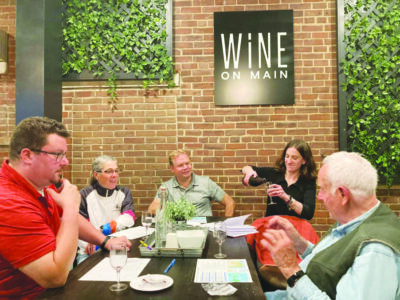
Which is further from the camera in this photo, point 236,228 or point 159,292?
point 236,228

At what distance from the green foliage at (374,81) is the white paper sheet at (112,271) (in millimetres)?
2789

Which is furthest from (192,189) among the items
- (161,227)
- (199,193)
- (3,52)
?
(3,52)

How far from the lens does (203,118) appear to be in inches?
147

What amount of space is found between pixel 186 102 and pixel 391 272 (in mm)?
2950

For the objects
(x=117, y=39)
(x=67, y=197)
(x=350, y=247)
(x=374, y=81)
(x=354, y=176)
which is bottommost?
(x=350, y=247)

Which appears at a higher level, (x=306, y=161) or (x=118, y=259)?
(x=306, y=161)

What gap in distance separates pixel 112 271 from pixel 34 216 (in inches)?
16.9

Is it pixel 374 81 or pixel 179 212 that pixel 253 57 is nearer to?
pixel 374 81

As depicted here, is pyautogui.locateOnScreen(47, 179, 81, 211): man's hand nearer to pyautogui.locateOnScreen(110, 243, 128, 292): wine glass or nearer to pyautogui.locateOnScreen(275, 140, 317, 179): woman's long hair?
pyautogui.locateOnScreen(110, 243, 128, 292): wine glass

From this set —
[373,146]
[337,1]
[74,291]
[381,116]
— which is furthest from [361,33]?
[74,291]

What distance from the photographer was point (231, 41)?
12.1ft

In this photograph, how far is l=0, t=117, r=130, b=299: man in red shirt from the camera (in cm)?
125

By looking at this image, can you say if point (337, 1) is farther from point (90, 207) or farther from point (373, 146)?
point (90, 207)

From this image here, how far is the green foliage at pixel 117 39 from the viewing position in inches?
143
